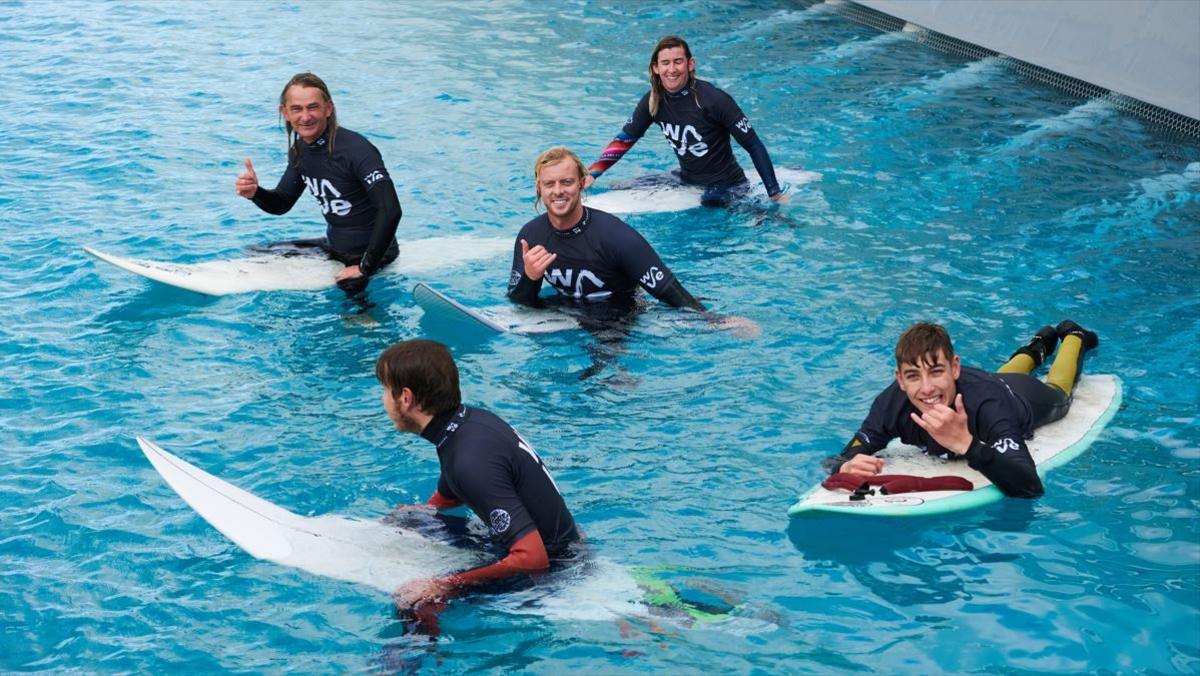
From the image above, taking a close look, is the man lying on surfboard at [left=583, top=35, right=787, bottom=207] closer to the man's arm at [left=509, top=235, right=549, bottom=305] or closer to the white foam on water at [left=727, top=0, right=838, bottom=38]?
the man's arm at [left=509, top=235, right=549, bottom=305]

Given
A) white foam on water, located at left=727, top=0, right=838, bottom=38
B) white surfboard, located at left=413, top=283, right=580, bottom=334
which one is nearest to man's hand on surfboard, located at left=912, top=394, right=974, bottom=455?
white surfboard, located at left=413, top=283, right=580, bottom=334

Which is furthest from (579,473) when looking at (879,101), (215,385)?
(879,101)

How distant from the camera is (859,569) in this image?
218 inches

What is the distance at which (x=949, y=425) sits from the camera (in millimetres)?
5422

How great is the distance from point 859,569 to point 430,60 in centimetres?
1094

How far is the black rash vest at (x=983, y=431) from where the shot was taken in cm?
543

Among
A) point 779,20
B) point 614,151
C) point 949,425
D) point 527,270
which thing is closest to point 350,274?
point 527,270

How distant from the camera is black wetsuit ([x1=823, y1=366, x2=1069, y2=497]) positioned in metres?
5.44

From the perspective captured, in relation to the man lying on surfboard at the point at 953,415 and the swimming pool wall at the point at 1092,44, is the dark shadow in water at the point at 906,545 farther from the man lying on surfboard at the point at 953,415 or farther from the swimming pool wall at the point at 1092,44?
Answer: the swimming pool wall at the point at 1092,44

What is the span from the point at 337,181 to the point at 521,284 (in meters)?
1.62

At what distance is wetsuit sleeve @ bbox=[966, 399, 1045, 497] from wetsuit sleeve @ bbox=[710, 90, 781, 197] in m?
4.28

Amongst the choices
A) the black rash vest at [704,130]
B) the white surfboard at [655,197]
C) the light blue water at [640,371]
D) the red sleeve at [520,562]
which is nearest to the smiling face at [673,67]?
the black rash vest at [704,130]

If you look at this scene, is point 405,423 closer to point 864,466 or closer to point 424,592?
point 424,592

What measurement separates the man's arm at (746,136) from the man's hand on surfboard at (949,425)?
4.25 m
